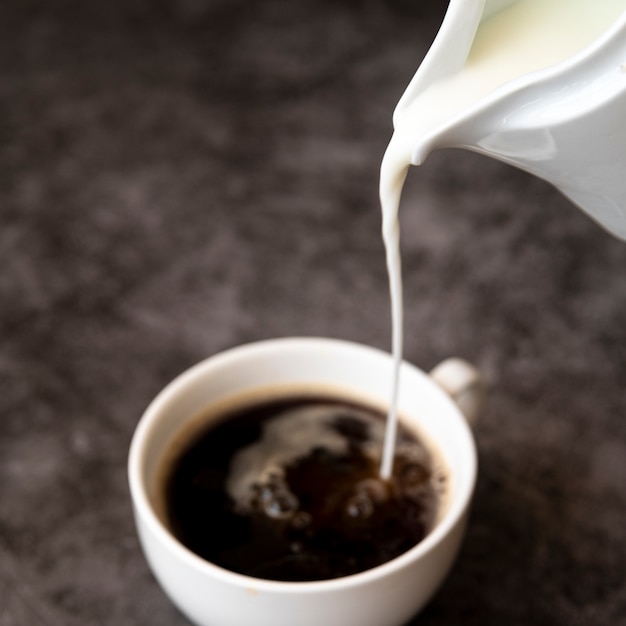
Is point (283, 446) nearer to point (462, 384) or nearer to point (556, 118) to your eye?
point (462, 384)

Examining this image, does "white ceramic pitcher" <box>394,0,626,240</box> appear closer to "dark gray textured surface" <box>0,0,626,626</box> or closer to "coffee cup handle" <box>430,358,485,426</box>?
"coffee cup handle" <box>430,358,485,426</box>

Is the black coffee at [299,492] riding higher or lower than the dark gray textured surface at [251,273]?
higher

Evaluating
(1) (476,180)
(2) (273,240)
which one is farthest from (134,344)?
(1) (476,180)

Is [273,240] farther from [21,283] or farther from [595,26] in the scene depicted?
[595,26]

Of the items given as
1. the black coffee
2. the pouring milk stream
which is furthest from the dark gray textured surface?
the pouring milk stream

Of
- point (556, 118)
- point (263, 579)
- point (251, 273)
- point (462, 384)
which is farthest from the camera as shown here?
point (251, 273)

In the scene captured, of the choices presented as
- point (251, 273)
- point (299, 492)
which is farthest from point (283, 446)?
point (251, 273)

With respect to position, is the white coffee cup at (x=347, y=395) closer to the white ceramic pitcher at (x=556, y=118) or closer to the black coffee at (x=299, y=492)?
the black coffee at (x=299, y=492)

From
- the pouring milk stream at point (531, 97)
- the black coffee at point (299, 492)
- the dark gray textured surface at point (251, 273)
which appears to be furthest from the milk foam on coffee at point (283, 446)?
the pouring milk stream at point (531, 97)
